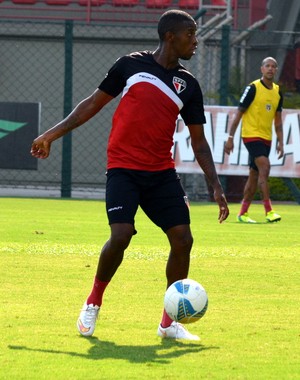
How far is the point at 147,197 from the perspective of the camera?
7512 mm

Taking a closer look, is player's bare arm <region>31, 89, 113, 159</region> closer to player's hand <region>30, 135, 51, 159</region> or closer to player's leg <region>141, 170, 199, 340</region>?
player's hand <region>30, 135, 51, 159</region>

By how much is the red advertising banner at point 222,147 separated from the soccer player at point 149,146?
45.3 feet

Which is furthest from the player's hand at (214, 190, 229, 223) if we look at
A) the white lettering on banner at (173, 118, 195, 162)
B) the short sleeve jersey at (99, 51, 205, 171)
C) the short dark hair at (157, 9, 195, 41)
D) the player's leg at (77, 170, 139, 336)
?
the white lettering on banner at (173, 118, 195, 162)

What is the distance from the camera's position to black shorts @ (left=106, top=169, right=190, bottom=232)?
736 centimetres

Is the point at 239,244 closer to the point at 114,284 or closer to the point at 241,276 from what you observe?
the point at 241,276

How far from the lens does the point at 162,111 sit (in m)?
7.45

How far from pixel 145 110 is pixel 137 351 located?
5.29 ft

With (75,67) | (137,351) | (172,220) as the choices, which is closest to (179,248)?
(172,220)

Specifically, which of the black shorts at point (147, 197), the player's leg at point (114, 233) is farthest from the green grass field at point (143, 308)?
the black shorts at point (147, 197)

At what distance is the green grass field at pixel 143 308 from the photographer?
20.5ft

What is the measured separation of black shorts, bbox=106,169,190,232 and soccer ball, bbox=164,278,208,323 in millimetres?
477

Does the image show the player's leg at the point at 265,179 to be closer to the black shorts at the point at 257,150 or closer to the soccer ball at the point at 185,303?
the black shorts at the point at 257,150

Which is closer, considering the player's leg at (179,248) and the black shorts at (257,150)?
the player's leg at (179,248)

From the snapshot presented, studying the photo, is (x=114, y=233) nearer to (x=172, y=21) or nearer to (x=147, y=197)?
(x=147, y=197)
